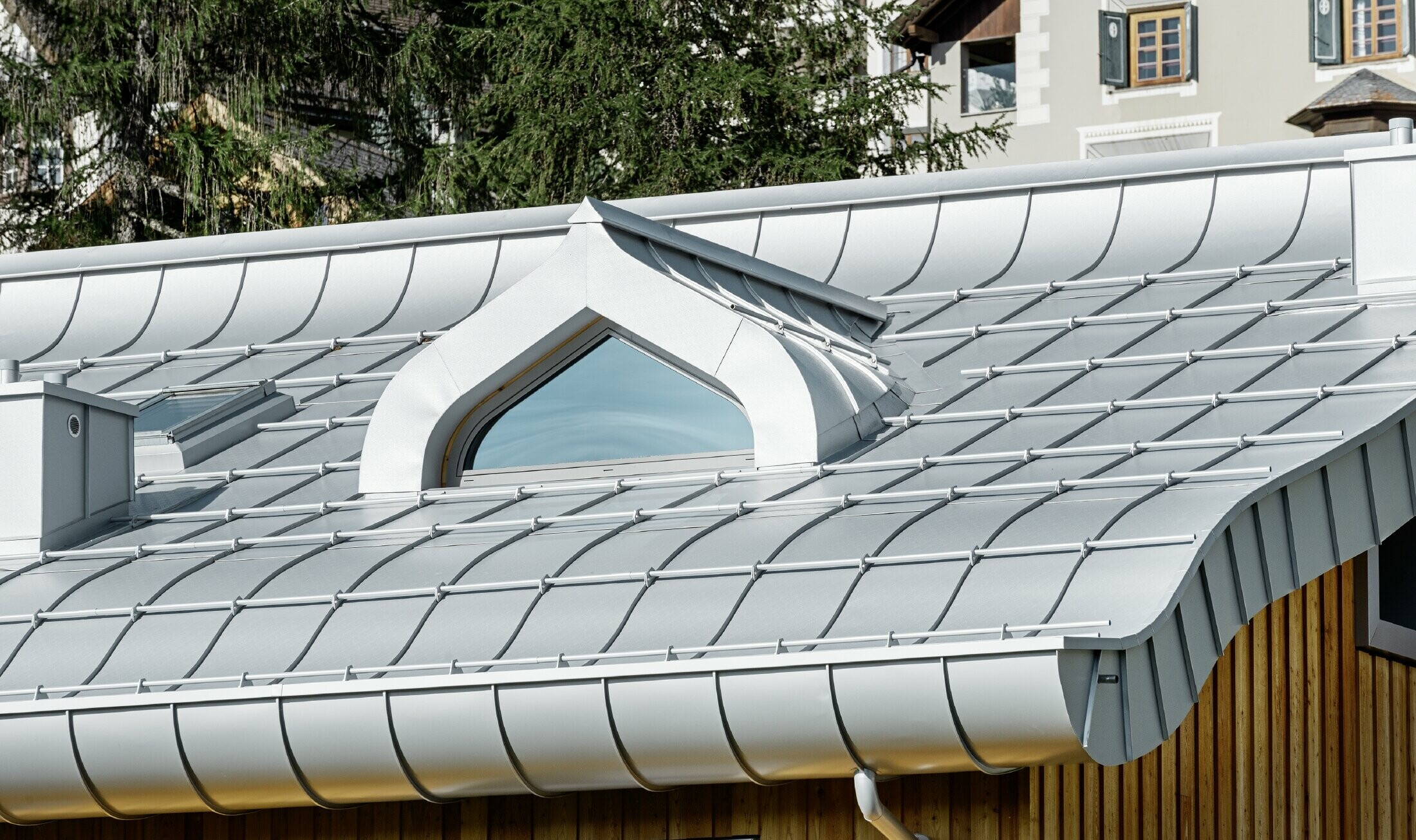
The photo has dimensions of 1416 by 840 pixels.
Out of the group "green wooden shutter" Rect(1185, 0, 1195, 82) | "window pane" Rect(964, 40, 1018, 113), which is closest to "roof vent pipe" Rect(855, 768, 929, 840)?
"green wooden shutter" Rect(1185, 0, 1195, 82)

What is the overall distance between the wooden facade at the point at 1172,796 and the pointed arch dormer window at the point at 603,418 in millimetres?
1472

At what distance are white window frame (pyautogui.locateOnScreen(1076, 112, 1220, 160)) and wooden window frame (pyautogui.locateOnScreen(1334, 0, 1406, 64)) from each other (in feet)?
7.93

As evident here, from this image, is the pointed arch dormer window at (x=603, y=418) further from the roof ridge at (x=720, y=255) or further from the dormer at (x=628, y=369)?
the roof ridge at (x=720, y=255)

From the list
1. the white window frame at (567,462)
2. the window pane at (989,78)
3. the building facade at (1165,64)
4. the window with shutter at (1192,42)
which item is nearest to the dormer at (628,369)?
the white window frame at (567,462)

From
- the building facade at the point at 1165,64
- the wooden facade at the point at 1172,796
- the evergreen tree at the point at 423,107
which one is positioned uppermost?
the building facade at the point at 1165,64

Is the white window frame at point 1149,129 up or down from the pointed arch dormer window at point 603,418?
up

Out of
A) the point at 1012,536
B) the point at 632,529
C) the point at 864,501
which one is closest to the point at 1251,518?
the point at 1012,536

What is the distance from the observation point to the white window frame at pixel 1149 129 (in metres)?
33.8

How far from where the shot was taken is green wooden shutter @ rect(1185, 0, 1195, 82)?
111 ft

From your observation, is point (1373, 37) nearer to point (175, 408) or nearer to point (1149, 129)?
point (1149, 129)

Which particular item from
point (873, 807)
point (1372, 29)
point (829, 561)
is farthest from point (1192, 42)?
point (873, 807)

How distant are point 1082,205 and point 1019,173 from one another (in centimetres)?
43

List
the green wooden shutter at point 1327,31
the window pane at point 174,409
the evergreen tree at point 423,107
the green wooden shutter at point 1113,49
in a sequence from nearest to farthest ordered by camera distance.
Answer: the window pane at point 174,409 < the evergreen tree at point 423,107 < the green wooden shutter at point 1327,31 < the green wooden shutter at point 1113,49

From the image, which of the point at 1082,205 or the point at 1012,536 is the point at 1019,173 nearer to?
the point at 1082,205
